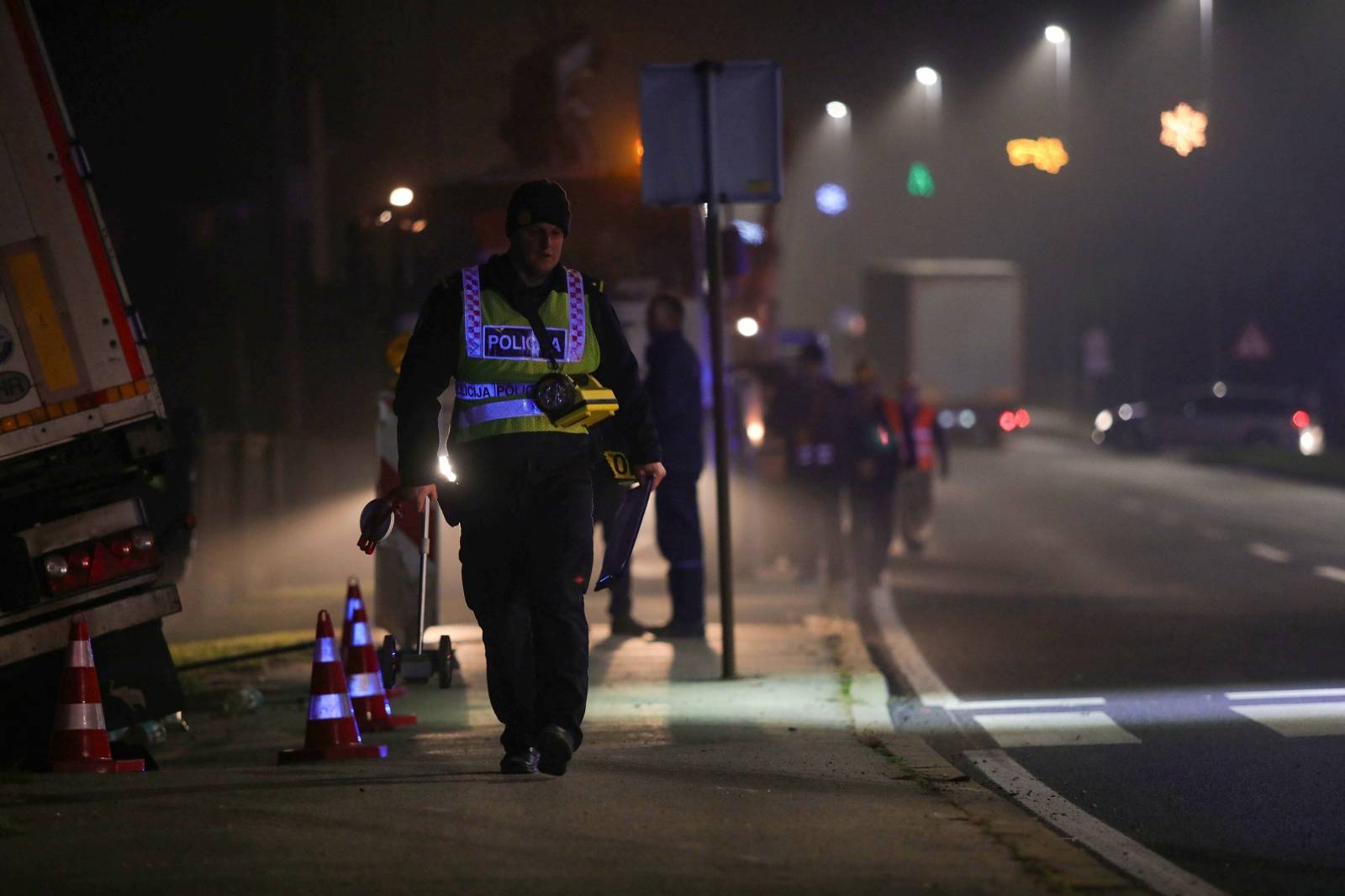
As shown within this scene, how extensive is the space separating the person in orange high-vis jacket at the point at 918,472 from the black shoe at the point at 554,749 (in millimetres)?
13765

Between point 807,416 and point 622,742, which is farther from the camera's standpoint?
point 807,416

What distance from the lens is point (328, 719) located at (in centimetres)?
789

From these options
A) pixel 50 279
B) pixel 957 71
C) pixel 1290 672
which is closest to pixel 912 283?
pixel 957 71

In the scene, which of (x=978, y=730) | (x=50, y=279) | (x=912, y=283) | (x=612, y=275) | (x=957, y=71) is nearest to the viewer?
(x=50, y=279)

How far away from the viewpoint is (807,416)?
678 inches

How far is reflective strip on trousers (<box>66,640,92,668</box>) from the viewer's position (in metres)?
7.64

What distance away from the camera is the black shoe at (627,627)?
41.0ft

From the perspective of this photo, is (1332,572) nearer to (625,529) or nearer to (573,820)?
(625,529)

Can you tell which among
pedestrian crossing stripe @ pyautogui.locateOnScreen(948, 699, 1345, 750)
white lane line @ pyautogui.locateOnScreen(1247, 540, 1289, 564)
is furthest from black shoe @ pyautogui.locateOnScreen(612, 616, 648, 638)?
white lane line @ pyautogui.locateOnScreen(1247, 540, 1289, 564)

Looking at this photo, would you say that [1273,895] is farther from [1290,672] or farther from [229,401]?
[229,401]

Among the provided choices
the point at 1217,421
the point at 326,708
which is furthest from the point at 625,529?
the point at 1217,421

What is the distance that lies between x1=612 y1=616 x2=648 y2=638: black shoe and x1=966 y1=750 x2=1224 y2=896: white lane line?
15.5ft

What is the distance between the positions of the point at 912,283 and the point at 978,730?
134 feet

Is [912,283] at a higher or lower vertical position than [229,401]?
lower
